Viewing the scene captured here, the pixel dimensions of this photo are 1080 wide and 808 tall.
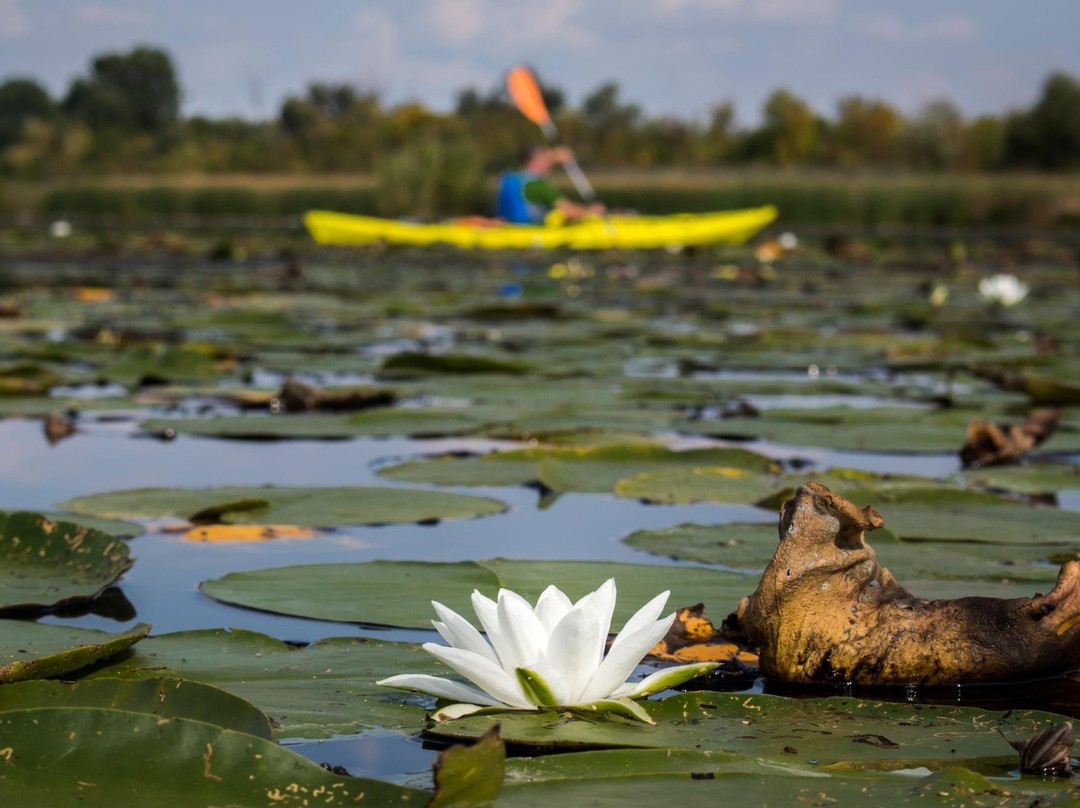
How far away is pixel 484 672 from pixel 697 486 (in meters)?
1.09

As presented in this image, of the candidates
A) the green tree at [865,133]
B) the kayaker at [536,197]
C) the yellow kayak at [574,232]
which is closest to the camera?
the yellow kayak at [574,232]

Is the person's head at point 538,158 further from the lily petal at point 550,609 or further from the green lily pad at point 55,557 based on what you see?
the lily petal at point 550,609

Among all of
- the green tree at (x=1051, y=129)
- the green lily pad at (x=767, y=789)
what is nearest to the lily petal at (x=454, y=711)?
the green lily pad at (x=767, y=789)

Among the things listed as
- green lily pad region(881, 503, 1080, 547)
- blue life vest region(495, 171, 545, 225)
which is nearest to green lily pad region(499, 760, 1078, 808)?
green lily pad region(881, 503, 1080, 547)

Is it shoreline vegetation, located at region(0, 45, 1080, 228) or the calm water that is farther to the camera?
shoreline vegetation, located at region(0, 45, 1080, 228)

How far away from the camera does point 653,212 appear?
20062 mm

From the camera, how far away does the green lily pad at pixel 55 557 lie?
139cm

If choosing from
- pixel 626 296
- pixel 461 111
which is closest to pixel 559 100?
pixel 461 111

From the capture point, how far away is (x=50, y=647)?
3.81 feet

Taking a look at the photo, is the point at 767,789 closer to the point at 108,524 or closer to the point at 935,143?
the point at 108,524

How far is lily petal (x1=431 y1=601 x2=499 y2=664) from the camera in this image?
0.96m

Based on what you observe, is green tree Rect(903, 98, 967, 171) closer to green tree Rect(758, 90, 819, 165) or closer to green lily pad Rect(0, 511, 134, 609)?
green tree Rect(758, 90, 819, 165)

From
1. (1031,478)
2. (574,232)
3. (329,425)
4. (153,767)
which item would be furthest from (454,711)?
(574,232)

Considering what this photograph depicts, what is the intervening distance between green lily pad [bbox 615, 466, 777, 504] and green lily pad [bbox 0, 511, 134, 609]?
80 cm
